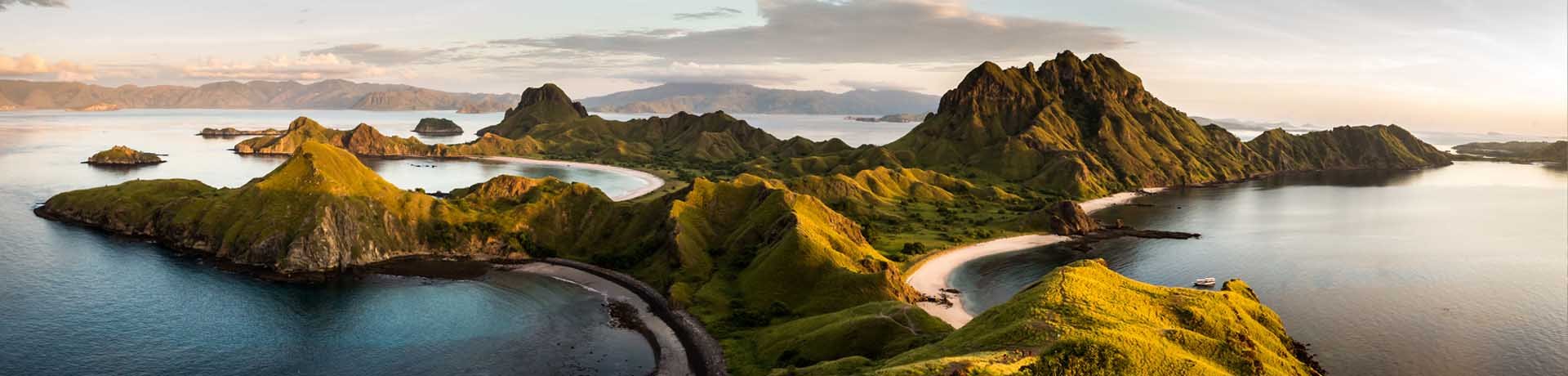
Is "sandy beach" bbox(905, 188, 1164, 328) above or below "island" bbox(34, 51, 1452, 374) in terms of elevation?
below

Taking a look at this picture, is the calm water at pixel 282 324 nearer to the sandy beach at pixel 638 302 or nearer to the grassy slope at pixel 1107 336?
the sandy beach at pixel 638 302

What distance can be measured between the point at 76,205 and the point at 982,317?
238312mm

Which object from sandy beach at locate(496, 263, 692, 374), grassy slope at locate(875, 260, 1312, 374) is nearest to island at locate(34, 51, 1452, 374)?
grassy slope at locate(875, 260, 1312, 374)

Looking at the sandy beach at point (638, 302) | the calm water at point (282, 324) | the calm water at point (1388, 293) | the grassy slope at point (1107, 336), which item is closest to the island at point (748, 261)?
the grassy slope at point (1107, 336)

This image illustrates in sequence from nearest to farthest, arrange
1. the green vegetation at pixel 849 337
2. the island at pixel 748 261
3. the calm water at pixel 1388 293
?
the island at pixel 748 261 → the green vegetation at pixel 849 337 → the calm water at pixel 1388 293

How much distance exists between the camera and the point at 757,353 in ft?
337

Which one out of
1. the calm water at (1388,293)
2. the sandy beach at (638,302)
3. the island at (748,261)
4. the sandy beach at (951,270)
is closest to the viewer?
the island at (748,261)

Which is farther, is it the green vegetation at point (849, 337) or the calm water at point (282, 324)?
the calm water at point (282, 324)

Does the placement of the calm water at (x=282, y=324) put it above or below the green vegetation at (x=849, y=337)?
below

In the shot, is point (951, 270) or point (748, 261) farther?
point (951, 270)

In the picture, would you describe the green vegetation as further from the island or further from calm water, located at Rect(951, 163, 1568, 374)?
calm water, located at Rect(951, 163, 1568, 374)

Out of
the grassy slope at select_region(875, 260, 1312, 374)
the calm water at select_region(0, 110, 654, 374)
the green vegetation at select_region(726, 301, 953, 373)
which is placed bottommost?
the calm water at select_region(0, 110, 654, 374)

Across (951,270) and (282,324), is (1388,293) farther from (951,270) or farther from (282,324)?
(282,324)

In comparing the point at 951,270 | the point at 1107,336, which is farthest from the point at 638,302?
the point at 1107,336
